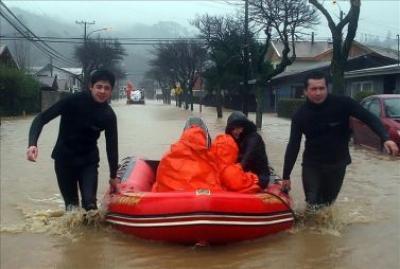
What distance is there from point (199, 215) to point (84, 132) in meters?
1.62

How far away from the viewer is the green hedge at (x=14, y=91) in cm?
3828

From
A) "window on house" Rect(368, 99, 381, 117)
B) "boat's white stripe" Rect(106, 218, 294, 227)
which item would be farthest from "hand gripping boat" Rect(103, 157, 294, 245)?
"window on house" Rect(368, 99, 381, 117)

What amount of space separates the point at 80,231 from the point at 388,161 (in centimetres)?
865

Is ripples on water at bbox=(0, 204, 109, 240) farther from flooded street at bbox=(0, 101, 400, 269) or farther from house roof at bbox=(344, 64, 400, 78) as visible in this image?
house roof at bbox=(344, 64, 400, 78)

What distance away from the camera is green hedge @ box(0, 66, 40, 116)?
38281 mm

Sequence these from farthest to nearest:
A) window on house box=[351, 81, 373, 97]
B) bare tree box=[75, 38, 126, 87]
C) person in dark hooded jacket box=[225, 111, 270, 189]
Answer: bare tree box=[75, 38, 126, 87] → window on house box=[351, 81, 373, 97] → person in dark hooded jacket box=[225, 111, 270, 189]

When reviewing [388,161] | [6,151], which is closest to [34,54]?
[6,151]

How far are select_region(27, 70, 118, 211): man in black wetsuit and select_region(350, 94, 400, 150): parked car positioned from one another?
8624 mm

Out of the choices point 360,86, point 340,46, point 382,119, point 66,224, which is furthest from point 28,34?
point 66,224

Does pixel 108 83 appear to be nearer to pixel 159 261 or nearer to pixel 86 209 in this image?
pixel 86 209

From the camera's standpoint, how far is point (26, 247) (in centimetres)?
660

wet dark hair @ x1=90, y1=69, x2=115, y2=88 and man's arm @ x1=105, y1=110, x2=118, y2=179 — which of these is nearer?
wet dark hair @ x1=90, y1=69, x2=115, y2=88

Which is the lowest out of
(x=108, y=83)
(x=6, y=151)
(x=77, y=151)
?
(x=6, y=151)

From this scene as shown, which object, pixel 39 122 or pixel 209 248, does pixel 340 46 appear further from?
pixel 39 122
